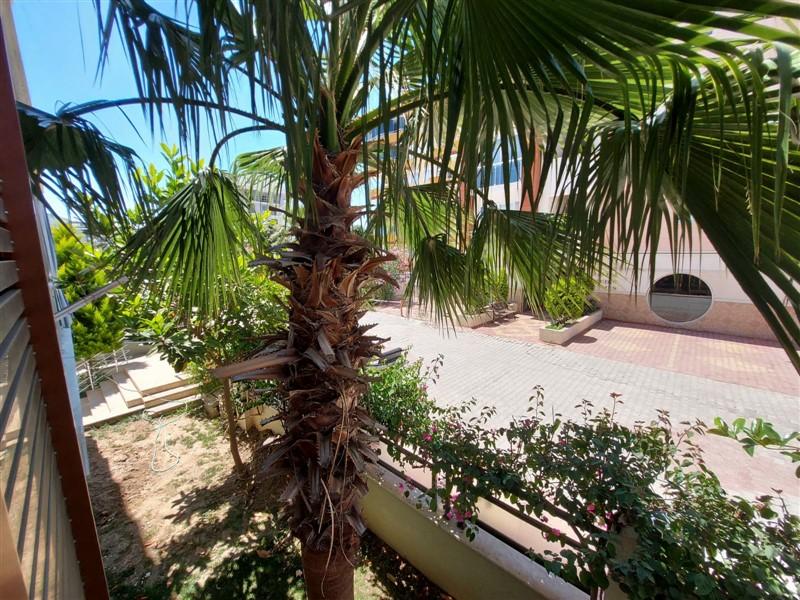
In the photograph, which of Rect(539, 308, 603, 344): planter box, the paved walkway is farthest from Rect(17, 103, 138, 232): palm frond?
Rect(539, 308, 603, 344): planter box

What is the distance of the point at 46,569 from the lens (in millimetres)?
764

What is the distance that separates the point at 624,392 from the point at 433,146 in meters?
5.09

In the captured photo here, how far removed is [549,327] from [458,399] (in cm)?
364

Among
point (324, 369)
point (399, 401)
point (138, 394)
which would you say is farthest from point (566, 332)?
point (138, 394)

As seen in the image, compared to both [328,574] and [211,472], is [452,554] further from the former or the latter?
[211,472]

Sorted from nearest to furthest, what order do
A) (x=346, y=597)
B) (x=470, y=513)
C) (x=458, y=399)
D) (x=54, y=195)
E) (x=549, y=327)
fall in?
1. (x=54, y=195)
2. (x=346, y=597)
3. (x=470, y=513)
4. (x=458, y=399)
5. (x=549, y=327)

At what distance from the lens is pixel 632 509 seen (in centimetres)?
137

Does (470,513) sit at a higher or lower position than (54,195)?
lower

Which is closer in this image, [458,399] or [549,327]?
[458,399]

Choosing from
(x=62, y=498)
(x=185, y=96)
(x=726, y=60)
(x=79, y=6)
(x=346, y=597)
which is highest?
(x=79, y=6)

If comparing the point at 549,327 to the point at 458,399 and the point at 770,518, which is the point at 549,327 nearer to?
the point at 458,399

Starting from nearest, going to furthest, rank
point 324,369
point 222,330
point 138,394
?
point 324,369 → point 222,330 → point 138,394

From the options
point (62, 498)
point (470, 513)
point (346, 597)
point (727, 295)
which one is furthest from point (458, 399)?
point (727, 295)

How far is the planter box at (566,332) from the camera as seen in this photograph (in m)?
7.06
